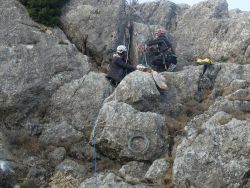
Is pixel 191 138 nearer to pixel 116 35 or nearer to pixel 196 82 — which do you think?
pixel 196 82

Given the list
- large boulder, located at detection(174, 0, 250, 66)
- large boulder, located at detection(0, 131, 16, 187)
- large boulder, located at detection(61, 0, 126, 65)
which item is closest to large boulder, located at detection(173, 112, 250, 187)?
large boulder, located at detection(0, 131, 16, 187)

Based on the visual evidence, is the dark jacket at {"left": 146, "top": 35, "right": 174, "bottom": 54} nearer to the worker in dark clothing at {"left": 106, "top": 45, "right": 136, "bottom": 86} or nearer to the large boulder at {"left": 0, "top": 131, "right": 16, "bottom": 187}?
the worker in dark clothing at {"left": 106, "top": 45, "right": 136, "bottom": 86}

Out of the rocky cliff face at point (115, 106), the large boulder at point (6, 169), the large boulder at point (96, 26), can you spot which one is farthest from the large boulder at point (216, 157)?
the large boulder at point (96, 26)

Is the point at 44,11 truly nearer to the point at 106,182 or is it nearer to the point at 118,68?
the point at 118,68

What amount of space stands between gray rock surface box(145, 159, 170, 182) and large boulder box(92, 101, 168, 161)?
106cm

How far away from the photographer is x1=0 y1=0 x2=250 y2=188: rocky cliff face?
16969 mm

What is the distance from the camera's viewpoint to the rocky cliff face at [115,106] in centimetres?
1697

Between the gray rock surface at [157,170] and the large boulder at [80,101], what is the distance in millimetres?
4111

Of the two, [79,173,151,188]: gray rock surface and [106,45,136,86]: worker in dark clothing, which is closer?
[79,173,151,188]: gray rock surface

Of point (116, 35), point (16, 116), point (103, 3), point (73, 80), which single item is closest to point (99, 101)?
point (73, 80)

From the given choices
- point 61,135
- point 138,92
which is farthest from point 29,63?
point 138,92

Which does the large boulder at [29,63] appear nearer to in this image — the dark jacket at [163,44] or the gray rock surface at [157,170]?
the dark jacket at [163,44]

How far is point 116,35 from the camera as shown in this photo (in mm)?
25297

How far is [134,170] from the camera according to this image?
18.2 m
